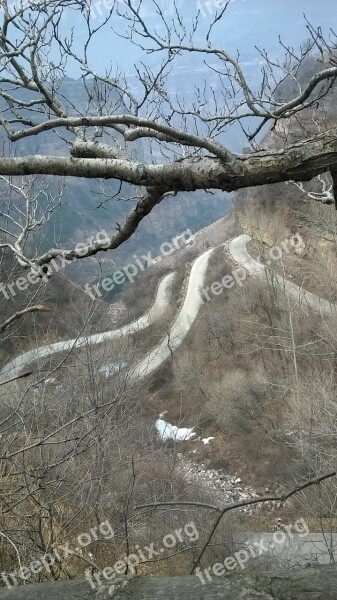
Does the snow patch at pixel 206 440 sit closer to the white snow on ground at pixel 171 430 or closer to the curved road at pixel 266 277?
the white snow on ground at pixel 171 430

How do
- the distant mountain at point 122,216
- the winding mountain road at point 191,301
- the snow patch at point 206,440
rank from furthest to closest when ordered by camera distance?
the distant mountain at point 122,216
the winding mountain road at point 191,301
the snow patch at point 206,440

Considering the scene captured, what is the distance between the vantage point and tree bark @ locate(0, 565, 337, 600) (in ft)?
4.25

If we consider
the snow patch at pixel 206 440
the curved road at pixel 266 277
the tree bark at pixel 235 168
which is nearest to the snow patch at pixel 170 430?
the snow patch at pixel 206 440

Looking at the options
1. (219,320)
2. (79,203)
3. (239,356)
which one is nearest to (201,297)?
(219,320)

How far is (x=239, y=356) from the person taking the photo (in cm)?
2112

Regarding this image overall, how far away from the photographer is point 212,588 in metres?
1.33

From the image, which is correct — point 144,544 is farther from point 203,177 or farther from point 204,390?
point 204,390

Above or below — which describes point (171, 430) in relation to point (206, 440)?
above

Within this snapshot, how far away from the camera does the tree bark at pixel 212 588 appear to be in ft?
4.25

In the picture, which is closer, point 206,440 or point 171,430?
point 171,430

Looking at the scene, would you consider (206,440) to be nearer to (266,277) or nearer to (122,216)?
(266,277)

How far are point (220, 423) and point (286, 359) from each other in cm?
332

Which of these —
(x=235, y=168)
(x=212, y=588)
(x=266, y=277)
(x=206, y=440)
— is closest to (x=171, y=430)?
(x=206, y=440)

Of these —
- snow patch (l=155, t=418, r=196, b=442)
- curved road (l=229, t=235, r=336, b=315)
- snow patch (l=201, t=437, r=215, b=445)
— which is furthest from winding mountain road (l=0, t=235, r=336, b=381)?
snow patch (l=201, t=437, r=215, b=445)
